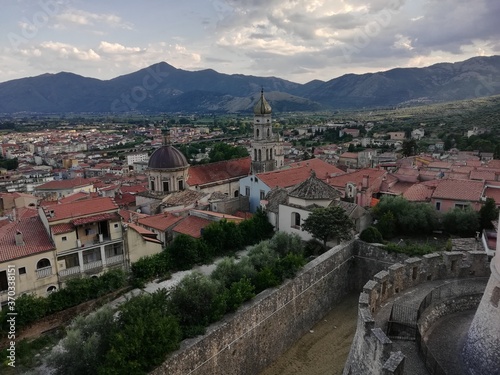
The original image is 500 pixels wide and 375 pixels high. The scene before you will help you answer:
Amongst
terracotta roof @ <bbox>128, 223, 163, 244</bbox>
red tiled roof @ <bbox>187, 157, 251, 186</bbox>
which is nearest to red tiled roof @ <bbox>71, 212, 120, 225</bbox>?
terracotta roof @ <bbox>128, 223, 163, 244</bbox>

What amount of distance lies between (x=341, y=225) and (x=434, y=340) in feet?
33.3

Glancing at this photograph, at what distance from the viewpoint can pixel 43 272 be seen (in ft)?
64.4

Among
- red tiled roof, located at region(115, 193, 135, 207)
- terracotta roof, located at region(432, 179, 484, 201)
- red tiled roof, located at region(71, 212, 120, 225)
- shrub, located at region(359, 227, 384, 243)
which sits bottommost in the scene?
red tiled roof, located at region(115, 193, 135, 207)

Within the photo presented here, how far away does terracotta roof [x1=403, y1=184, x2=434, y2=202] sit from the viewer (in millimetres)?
30016

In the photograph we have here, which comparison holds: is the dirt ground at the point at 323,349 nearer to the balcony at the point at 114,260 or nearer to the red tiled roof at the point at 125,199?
the balcony at the point at 114,260

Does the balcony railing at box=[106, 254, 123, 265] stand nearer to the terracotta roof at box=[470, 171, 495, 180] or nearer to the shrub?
the shrub

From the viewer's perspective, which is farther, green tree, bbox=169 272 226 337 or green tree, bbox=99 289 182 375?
green tree, bbox=169 272 226 337

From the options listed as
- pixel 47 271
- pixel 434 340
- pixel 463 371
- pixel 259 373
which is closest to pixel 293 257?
pixel 259 373

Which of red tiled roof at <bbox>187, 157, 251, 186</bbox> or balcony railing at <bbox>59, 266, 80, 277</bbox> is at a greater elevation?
red tiled roof at <bbox>187, 157, 251, 186</bbox>

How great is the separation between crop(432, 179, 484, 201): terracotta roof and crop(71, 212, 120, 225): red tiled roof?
2253cm

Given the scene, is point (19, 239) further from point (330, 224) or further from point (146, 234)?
point (330, 224)

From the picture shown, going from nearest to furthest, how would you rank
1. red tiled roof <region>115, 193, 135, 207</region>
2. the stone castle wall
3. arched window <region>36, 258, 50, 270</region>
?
the stone castle wall
arched window <region>36, 258, 50, 270</region>
red tiled roof <region>115, 193, 135, 207</region>

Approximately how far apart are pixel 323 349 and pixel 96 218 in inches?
542

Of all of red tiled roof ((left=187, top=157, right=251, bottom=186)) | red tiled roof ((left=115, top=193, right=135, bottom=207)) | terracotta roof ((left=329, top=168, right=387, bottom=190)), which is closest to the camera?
terracotta roof ((left=329, top=168, right=387, bottom=190))
